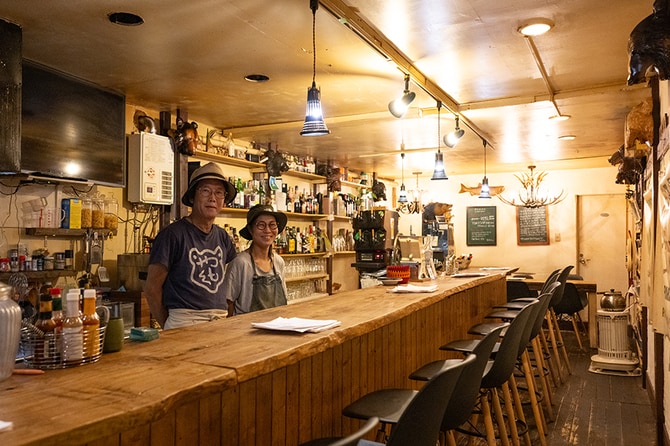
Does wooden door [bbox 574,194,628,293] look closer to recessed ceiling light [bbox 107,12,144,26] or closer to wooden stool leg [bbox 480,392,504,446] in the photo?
wooden stool leg [bbox 480,392,504,446]

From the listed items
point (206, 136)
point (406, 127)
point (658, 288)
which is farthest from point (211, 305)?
point (406, 127)

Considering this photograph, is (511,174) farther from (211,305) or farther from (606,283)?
(211,305)

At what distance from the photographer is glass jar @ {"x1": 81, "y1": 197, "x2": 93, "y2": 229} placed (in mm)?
4527

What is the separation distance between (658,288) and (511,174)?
7.61 meters

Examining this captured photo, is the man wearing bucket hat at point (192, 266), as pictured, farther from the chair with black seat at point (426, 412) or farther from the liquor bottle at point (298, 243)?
the liquor bottle at point (298, 243)

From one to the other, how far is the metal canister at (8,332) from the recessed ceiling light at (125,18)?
7.36 ft

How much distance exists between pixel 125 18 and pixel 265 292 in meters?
1.80

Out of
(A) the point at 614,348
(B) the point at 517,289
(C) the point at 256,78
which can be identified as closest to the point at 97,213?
(C) the point at 256,78

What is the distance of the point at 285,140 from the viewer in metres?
6.87

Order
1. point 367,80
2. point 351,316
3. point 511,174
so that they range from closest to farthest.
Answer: point 351,316
point 367,80
point 511,174

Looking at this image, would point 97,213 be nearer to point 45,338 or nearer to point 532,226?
point 45,338

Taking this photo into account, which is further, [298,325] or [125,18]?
[125,18]

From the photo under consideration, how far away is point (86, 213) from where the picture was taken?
14.9 ft

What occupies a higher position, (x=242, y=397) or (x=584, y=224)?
(x=584, y=224)
